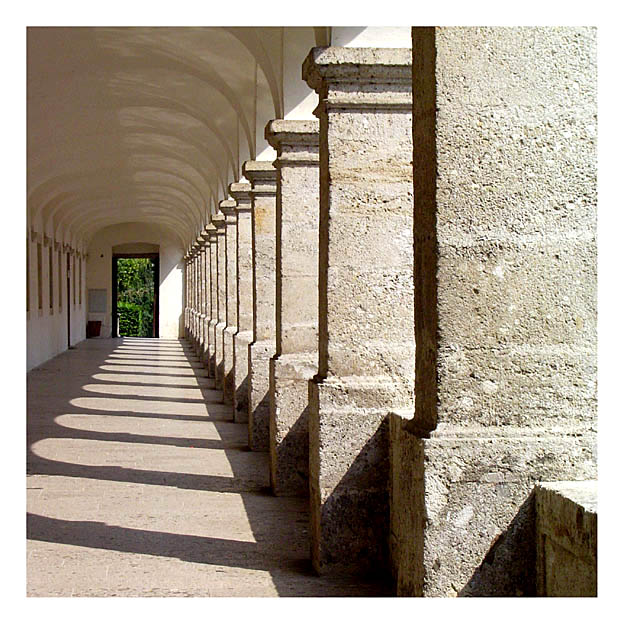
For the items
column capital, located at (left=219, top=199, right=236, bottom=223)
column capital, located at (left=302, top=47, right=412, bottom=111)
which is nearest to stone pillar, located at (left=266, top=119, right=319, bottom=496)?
column capital, located at (left=302, top=47, right=412, bottom=111)

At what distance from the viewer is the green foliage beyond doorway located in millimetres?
52500

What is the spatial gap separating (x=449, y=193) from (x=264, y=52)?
6185 mm

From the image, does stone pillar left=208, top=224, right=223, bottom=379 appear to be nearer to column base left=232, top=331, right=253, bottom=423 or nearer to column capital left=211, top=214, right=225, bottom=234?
column capital left=211, top=214, right=225, bottom=234

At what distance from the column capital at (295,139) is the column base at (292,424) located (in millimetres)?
1648

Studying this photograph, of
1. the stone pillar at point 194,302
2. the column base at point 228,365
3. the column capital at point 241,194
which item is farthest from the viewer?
the stone pillar at point 194,302

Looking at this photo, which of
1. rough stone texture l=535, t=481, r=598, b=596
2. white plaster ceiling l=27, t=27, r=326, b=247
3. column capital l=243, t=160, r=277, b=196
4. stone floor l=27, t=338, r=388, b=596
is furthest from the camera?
white plaster ceiling l=27, t=27, r=326, b=247

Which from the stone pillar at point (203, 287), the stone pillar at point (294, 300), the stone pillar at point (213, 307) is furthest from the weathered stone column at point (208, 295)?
the stone pillar at point (294, 300)

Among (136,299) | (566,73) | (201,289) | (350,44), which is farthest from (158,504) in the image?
(136,299)

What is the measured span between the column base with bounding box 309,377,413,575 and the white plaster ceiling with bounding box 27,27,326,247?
8.31 ft

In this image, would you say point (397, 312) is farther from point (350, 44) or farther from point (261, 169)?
point (261, 169)

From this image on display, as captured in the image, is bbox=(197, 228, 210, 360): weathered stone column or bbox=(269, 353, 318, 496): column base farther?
bbox=(197, 228, 210, 360): weathered stone column

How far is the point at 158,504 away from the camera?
26.2 ft

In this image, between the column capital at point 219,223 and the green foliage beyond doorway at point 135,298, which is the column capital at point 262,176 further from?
the green foliage beyond doorway at point 135,298

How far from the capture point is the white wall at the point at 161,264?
39.8m
